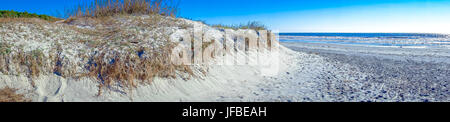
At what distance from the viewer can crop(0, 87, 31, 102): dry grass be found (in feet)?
11.1

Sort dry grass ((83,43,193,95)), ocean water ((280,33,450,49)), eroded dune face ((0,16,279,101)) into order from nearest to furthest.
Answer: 1. eroded dune face ((0,16,279,101))
2. dry grass ((83,43,193,95))
3. ocean water ((280,33,450,49))

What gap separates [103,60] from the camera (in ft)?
14.0

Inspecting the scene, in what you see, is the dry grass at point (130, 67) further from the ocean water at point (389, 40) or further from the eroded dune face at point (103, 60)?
the ocean water at point (389, 40)

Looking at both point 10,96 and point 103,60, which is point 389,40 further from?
point 10,96

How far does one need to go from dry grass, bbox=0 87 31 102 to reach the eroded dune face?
0.10 meters

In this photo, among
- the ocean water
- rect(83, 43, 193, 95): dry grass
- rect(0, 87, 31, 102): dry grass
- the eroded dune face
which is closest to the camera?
rect(0, 87, 31, 102): dry grass

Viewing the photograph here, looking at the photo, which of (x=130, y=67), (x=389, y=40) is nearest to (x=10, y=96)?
(x=130, y=67)

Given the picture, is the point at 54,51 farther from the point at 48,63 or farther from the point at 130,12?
the point at 130,12

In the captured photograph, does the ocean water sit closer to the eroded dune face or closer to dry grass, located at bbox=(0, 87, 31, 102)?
the eroded dune face

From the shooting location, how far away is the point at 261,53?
26.0ft

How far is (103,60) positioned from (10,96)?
1375mm

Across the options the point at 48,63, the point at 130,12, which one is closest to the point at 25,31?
the point at 48,63

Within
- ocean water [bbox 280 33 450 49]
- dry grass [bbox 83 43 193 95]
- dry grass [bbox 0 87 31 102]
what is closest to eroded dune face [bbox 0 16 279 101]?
dry grass [bbox 83 43 193 95]
